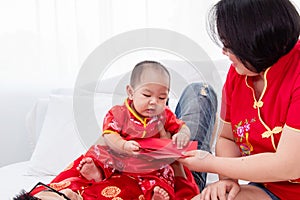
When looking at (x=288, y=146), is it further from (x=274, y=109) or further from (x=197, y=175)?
(x=197, y=175)

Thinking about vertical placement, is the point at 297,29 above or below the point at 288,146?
above

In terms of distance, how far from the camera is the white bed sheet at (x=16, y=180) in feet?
5.28

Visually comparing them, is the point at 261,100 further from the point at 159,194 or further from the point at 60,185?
the point at 60,185

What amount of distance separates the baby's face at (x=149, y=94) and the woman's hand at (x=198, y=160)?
0.14 m

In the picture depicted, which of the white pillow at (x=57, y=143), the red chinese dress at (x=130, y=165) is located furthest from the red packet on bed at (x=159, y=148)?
the white pillow at (x=57, y=143)

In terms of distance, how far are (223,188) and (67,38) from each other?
140 cm

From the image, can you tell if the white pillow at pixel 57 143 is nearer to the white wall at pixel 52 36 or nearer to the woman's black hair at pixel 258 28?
the white wall at pixel 52 36

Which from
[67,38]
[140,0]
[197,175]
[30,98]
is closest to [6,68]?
[30,98]

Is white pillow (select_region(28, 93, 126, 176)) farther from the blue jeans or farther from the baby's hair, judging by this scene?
the baby's hair

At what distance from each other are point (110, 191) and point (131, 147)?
128mm

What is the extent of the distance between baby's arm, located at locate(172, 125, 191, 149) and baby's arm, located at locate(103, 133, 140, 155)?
0.11 metres

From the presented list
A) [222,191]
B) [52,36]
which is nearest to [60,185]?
[222,191]

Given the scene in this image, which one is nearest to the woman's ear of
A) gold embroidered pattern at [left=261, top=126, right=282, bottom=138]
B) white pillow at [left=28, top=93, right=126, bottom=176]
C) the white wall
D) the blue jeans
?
the blue jeans

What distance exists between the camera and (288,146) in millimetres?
1024
